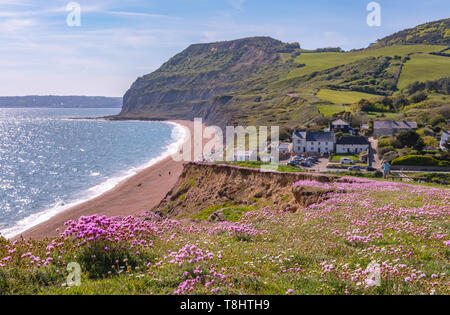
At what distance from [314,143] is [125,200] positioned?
124 ft

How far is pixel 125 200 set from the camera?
5156 centimetres

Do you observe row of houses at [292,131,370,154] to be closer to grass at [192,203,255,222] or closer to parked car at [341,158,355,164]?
parked car at [341,158,355,164]

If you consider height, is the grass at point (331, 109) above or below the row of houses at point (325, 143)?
above

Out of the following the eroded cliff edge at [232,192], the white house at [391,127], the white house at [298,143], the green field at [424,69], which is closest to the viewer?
the eroded cliff edge at [232,192]

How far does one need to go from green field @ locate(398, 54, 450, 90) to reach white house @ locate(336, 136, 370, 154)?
79.2 metres

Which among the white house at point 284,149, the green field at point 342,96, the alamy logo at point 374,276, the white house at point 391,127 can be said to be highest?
the green field at point 342,96

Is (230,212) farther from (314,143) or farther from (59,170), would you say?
(59,170)

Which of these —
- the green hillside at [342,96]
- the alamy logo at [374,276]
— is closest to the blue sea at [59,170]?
the alamy logo at [374,276]

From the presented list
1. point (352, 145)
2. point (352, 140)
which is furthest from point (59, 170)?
point (352, 140)

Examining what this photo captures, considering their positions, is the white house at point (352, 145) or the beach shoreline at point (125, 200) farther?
the white house at point (352, 145)

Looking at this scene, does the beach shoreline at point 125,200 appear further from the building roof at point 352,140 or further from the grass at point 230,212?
the building roof at point 352,140

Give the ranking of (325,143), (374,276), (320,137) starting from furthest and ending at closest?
(320,137) → (325,143) → (374,276)

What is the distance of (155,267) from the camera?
7.82m

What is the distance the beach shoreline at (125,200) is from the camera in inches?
1587
